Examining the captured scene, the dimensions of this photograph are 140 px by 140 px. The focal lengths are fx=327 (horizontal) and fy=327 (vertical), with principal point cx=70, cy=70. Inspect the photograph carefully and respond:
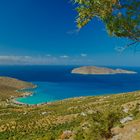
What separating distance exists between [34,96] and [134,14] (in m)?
184

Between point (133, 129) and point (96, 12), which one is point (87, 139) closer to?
point (133, 129)

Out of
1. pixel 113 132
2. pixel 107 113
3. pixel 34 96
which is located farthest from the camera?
pixel 34 96

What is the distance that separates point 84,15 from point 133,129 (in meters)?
18.5

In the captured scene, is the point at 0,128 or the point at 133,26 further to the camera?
the point at 0,128

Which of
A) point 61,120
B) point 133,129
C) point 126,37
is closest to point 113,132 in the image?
point 133,129

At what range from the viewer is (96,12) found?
18.6m

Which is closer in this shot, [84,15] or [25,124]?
[84,15]

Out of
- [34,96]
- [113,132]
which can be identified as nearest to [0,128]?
[113,132]

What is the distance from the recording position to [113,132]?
3488 cm

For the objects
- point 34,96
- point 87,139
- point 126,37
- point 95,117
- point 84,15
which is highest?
point 84,15

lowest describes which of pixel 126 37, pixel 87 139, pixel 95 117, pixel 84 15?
pixel 87 139

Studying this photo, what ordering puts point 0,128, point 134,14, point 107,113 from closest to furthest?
point 134,14 < point 107,113 < point 0,128

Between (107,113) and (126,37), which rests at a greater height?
(126,37)

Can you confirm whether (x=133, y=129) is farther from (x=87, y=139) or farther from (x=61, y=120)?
(x=61, y=120)
